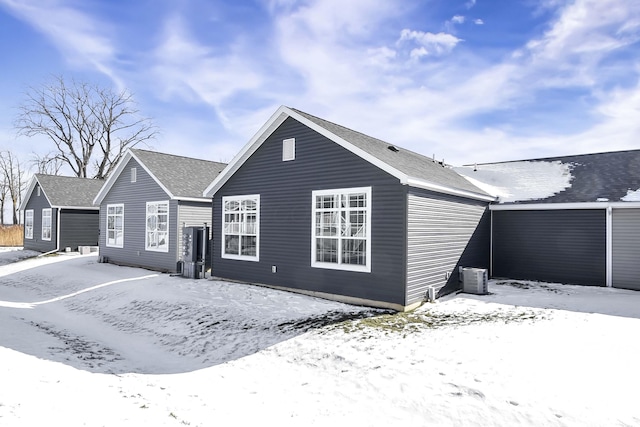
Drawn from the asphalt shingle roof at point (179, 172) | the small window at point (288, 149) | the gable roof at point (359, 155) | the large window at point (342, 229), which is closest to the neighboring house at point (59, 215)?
the asphalt shingle roof at point (179, 172)

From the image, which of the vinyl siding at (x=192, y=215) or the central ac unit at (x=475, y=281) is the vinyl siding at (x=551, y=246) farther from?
the vinyl siding at (x=192, y=215)

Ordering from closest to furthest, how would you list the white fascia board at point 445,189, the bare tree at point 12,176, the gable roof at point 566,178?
1. the white fascia board at point 445,189
2. the gable roof at point 566,178
3. the bare tree at point 12,176

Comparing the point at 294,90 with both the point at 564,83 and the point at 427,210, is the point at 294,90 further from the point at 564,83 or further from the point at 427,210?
the point at 564,83

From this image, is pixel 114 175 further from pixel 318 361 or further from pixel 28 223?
pixel 318 361

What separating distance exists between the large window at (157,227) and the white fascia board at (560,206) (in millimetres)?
13744

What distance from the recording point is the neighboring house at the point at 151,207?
16.3 metres

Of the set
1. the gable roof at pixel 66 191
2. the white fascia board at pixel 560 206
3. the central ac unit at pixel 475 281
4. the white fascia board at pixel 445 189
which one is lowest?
the central ac unit at pixel 475 281

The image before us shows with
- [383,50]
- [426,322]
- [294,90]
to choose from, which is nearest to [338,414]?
[426,322]

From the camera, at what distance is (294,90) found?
14.5 m

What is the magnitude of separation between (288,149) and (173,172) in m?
8.69

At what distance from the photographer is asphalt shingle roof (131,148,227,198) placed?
659 inches

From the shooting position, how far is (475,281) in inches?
460

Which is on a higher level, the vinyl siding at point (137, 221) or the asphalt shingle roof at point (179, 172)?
the asphalt shingle roof at point (179, 172)

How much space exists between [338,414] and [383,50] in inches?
408
